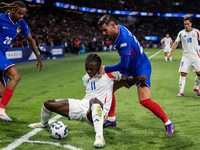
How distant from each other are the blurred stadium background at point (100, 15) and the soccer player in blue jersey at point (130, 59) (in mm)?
27301

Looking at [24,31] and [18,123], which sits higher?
[24,31]

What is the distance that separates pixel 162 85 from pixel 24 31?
552 centimetres

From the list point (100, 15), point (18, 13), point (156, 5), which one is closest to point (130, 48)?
point (18, 13)

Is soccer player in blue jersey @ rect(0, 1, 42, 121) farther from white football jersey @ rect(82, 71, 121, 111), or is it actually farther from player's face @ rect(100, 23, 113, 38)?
player's face @ rect(100, 23, 113, 38)

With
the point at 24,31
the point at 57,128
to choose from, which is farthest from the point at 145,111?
the point at 24,31

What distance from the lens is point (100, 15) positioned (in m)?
53.4

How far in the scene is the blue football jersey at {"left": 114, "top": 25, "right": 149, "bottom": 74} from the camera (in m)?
3.20

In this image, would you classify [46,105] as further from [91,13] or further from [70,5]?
[91,13]

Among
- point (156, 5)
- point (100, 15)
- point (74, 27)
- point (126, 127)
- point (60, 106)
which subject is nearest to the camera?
point (60, 106)

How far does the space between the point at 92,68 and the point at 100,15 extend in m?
52.3

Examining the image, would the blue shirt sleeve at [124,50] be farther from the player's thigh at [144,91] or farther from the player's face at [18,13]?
the player's face at [18,13]

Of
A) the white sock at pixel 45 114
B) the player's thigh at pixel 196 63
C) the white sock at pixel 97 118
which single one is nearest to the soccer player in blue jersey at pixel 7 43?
the white sock at pixel 45 114

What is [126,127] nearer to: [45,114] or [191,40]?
[45,114]

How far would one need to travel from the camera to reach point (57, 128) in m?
3.35
